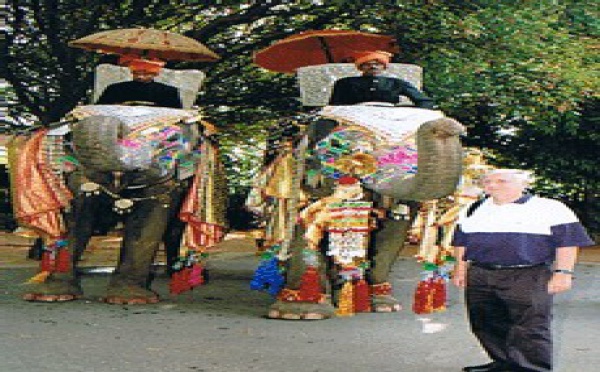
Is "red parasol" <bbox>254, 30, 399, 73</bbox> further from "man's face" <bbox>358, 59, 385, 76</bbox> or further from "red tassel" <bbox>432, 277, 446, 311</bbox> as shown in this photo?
"red tassel" <bbox>432, 277, 446, 311</bbox>

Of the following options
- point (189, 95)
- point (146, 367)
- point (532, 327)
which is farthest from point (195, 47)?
point (532, 327)

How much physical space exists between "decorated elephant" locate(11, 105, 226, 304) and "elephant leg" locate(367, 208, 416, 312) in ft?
3.98

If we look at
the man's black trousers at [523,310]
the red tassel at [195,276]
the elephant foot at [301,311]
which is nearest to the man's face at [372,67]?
the elephant foot at [301,311]

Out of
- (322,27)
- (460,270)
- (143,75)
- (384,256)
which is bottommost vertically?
(384,256)

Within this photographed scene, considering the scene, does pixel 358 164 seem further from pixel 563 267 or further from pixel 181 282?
pixel 563 267

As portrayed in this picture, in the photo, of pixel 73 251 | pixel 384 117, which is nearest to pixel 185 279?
pixel 73 251

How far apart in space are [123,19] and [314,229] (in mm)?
5028

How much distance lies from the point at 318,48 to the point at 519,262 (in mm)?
3571

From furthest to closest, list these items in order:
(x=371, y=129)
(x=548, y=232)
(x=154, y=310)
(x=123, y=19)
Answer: (x=123, y=19) → (x=154, y=310) → (x=371, y=129) → (x=548, y=232)

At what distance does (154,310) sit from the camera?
20.5ft

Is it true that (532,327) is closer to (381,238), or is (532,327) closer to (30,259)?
(381,238)

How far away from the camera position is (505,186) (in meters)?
4.17

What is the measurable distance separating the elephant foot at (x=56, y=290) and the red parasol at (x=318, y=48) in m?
2.32

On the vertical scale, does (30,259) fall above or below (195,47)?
below
